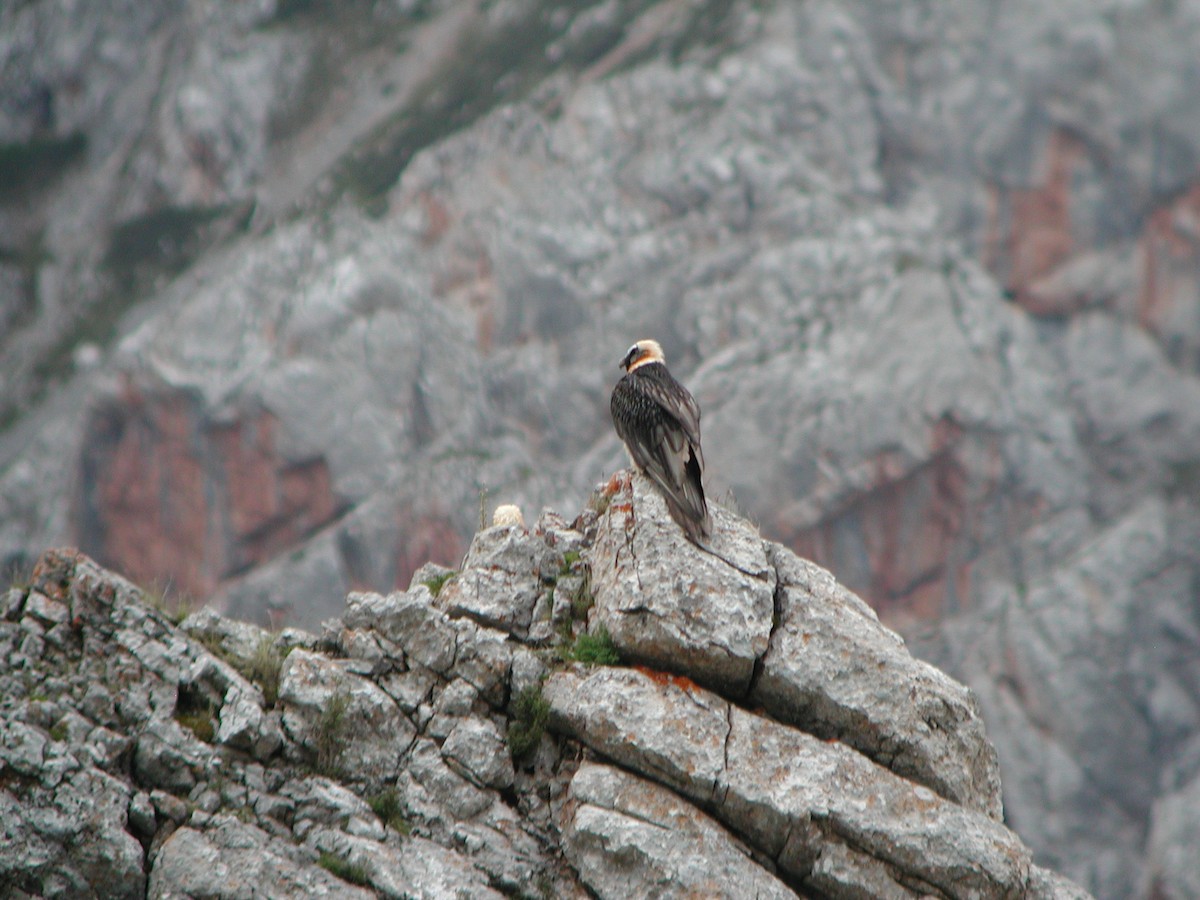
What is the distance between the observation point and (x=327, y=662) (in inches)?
518

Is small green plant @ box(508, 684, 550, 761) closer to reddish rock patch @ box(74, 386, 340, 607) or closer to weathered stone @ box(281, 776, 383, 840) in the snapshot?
weathered stone @ box(281, 776, 383, 840)

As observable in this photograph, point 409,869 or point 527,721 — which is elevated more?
point 527,721

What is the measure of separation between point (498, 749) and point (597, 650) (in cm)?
144

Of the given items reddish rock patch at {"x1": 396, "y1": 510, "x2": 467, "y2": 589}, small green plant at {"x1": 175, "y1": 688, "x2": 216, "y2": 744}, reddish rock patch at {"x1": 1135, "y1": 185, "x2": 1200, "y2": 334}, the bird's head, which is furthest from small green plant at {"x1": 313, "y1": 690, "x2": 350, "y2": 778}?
reddish rock patch at {"x1": 1135, "y1": 185, "x2": 1200, "y2": 334}

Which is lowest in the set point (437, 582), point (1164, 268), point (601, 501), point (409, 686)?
point (409, 686)

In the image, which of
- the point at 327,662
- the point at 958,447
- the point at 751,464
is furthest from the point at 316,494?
the point at 327,662

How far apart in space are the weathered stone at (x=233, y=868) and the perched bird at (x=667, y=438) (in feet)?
17.2

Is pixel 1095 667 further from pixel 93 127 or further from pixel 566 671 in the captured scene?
pixel 93 127

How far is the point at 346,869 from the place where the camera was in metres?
11.5

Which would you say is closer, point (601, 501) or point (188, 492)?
point (601, 501)

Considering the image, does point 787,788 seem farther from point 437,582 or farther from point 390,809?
point 437,582

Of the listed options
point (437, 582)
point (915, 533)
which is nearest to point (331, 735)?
point (437, 582)

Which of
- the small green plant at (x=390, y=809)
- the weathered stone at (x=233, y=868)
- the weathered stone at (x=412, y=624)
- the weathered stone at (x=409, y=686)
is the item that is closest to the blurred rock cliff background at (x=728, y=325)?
the weathered stone at (x=412, y=624)

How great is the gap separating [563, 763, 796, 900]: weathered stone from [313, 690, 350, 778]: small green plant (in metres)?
2.22
